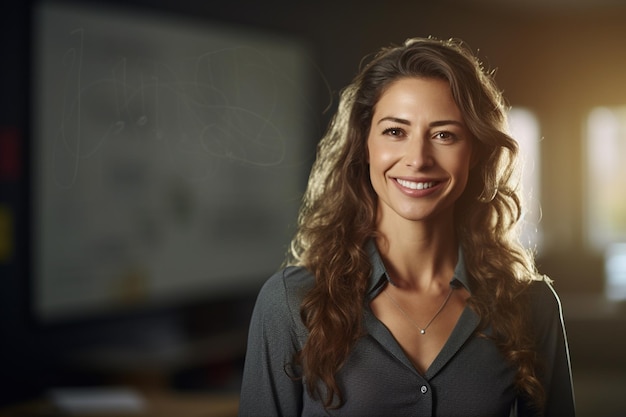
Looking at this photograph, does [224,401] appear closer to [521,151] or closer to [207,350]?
[207,350]

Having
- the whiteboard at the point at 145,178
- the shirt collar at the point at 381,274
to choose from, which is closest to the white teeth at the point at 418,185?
the shirt collar at the point at 381,274

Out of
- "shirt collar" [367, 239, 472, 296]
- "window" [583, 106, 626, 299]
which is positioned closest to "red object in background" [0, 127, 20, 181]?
"shirt collar" [367, 239, 472, 296]

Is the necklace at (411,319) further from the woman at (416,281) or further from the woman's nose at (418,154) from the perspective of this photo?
the woman's nose at (418,154)

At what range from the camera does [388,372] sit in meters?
1.01

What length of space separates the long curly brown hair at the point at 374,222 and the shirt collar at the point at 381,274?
0.03 feet

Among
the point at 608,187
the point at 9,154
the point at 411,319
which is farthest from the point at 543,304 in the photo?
the point at 608,187

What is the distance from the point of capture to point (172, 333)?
12.1 ft

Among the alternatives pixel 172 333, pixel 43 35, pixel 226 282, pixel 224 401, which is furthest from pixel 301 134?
pixel 224 401

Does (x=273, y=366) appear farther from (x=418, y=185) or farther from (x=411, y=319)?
(x=418, y=185)

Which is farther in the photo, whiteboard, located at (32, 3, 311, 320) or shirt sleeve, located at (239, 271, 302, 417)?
whiteboard, located at (32, 3, 311, 320)

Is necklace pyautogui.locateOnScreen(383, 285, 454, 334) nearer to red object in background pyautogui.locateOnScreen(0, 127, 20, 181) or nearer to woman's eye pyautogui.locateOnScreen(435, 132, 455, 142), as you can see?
woman's eye pyautogui.locateOnScreen(435, 132, 455, 142)

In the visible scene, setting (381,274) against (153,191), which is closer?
(381,274)

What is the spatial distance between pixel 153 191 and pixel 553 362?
2.59 meters

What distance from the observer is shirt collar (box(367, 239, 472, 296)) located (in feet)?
3.43
